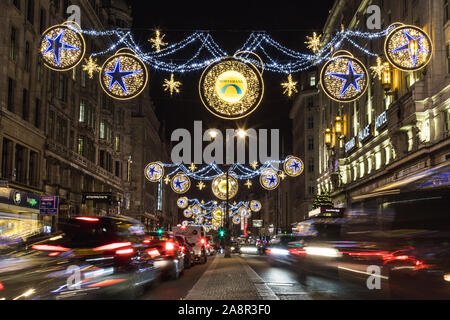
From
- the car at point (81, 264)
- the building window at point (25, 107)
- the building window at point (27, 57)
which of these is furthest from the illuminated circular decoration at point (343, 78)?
the building window at point (27, 57)

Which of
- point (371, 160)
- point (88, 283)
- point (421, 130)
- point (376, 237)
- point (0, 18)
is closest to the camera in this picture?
point (88, 283)

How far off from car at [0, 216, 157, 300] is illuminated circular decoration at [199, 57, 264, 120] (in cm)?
469

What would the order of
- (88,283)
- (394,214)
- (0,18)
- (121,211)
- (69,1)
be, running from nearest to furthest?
(88,283) → (394,214) → (0,18) → (69,1) → (121,211)

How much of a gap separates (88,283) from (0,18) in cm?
2738

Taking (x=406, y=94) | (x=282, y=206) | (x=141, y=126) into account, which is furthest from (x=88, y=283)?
(x=282, y=206)

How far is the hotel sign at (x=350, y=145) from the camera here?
56.3 meters

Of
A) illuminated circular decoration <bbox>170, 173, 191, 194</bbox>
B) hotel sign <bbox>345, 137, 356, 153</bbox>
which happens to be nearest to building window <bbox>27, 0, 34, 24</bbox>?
illuminated circular decoration <bbox>170, 173, 191, 194</bbox>

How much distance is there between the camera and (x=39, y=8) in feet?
125

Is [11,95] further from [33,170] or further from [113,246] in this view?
[113,246]

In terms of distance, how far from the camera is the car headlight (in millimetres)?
19578

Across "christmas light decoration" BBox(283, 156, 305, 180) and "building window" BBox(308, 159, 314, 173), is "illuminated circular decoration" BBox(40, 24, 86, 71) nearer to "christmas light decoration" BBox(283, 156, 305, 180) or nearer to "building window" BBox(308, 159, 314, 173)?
"christmas light decoration" BBox(283, 156, 305, 180)
